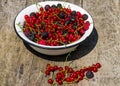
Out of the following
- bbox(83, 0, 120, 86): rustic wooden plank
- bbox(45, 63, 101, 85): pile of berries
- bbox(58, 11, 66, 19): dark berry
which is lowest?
bbox(45, 63, 101, 85): pile of berries

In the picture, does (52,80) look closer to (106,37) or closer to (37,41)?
(37,41)

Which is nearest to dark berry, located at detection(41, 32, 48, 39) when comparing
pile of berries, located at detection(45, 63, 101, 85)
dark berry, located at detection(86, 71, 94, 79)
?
pile of berries, located at detection(45, 63, 101, 85)

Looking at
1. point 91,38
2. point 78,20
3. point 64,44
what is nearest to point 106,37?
point 91,38

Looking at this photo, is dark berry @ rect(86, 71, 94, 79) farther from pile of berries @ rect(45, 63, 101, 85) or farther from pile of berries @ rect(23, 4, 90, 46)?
pile of berries @ rect(23, 4, 90, 46)

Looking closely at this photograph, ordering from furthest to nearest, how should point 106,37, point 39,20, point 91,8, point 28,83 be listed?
point 91,8 < point 106,37 < point 39,20 < point 28,83

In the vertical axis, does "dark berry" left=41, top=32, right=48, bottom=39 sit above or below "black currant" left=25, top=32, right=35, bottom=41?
above

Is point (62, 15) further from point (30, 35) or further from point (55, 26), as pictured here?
point (30, 35)

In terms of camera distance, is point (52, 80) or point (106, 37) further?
point (106, 37)
